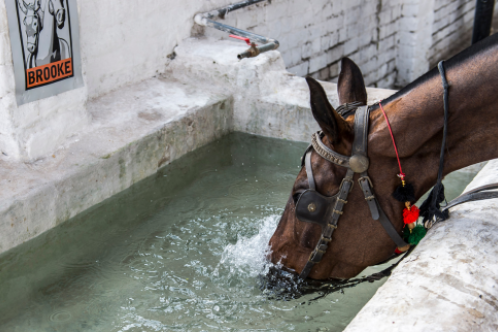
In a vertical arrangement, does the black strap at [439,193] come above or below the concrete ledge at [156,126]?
above

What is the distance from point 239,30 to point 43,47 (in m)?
1.76

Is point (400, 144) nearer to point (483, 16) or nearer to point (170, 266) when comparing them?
point (170, 266)

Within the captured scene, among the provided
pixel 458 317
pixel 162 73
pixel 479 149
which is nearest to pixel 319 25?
pixel 162 73

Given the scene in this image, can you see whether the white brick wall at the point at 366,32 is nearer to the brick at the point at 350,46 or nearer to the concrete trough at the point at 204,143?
the brick at the point at 350,46

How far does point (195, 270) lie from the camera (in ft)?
9.46

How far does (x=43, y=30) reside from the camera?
10.7 ft

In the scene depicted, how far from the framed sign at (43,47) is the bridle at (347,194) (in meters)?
1.97

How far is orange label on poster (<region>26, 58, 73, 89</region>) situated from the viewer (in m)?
3.28

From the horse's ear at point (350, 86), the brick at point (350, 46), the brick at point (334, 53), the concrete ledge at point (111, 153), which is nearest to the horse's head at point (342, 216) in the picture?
the horse's ear at point (350, 86)

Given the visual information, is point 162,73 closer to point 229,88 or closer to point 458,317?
point 229,88

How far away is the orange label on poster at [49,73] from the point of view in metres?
3.28

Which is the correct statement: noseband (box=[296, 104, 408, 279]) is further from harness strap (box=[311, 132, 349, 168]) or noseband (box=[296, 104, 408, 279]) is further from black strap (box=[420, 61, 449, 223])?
black strap (box=[420, 61, 449, 223])

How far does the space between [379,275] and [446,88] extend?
2.94 ft

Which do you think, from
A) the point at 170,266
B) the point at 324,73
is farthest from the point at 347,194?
the point at 324,73
